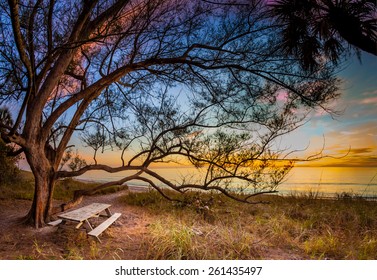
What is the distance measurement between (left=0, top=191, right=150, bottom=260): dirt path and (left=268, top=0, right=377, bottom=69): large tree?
3.76 metres

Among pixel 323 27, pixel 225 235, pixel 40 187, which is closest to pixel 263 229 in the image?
pixel 225 235

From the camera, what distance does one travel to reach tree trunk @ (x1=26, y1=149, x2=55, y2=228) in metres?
4.88

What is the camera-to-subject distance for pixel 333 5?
464cm

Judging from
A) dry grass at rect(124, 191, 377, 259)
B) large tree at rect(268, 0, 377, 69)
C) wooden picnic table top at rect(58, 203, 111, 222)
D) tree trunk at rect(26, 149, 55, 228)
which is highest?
large tree at rect(268, 0, 377, 69)

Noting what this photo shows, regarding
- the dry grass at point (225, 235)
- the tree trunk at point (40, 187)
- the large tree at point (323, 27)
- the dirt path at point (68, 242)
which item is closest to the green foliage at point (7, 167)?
the dry grass at point (225, 235)

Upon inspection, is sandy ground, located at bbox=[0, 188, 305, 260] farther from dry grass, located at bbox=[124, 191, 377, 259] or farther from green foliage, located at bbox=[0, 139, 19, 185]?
green foliage, located at bbox=[0, 139, 19, 185]

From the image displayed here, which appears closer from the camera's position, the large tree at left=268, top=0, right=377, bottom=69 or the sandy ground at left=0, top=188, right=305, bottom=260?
the sandy ground at left=0, top=188, right=305, bottom=260

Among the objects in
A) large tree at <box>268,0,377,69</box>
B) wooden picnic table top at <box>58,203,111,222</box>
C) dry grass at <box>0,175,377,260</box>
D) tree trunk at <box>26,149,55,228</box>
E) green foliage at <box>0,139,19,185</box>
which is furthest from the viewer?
green foliage at <box>0,139,19,185</box>

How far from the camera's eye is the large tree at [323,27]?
4.48m

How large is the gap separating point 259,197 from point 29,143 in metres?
5.55

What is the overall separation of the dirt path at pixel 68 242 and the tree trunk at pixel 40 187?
0.69ft

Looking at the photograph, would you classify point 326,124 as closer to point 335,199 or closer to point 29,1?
point 335,199

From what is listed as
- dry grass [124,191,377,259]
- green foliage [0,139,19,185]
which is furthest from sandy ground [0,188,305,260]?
green foliage [0,139,19,185]

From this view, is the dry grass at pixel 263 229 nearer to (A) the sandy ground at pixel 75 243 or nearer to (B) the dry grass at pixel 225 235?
(B) the dry grass at pixel 225 235
